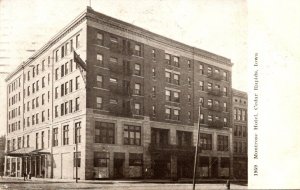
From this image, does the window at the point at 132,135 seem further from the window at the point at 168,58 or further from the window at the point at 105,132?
the window at the point at 168,58

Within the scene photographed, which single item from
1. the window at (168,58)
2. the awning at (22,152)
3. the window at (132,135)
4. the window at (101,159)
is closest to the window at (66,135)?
the window at (101,159)

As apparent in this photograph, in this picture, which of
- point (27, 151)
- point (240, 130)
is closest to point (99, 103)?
point (240, 130)

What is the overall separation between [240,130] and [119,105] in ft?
22.3

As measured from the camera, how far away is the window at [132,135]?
73.6 ft

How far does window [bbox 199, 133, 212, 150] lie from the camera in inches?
870

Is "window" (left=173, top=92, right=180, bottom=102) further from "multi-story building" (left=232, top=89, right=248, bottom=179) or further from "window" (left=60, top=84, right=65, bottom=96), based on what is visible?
"window" (left=60, top=84, right=65, bottom=96)

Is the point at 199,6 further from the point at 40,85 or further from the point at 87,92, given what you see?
the point at 40,85

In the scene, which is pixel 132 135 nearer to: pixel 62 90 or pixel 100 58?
pixel 62 90

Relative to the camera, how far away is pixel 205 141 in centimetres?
2255

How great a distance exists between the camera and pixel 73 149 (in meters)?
24.3

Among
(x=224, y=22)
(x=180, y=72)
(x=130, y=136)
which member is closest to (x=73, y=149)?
(x=130, y=136)

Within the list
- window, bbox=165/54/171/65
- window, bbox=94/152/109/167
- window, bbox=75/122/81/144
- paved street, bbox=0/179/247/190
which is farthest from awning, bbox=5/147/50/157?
window, bbox=165/54/171/65

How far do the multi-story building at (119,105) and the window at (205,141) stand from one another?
0.21 feet

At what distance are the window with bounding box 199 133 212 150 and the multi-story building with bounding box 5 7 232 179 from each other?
0.21ft
